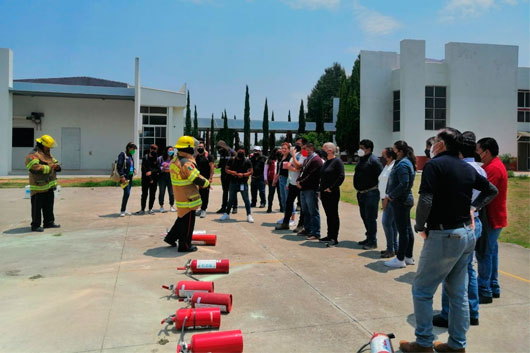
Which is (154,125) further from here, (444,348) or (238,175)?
(444,348)

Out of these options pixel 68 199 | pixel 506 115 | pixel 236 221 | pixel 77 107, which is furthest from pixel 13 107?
pixel 506 115

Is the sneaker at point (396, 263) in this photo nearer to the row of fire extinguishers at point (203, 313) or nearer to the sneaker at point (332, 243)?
the sneaker at point (332, 243)

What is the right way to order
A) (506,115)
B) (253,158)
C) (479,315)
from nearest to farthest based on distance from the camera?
(479,315) → (253,158) → (506,115)

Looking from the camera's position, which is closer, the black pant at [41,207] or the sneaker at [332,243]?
the sneaker at [332,243]

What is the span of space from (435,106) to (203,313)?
3922 centimetres

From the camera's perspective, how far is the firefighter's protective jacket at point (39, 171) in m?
8.29

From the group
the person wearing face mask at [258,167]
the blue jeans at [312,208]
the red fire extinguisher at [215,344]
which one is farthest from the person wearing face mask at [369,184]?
the person wearing face mask at [258,167]

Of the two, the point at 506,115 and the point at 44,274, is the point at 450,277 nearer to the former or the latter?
the point at 44,274

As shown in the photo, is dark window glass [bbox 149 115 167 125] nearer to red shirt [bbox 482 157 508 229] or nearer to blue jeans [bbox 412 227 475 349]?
red shirt [bbox 482 157 508 229]

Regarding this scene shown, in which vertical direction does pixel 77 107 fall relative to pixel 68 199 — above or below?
above

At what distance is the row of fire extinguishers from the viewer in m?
3.35

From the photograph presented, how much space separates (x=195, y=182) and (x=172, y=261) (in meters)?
1.33

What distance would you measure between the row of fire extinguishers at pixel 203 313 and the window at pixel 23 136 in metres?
26.1

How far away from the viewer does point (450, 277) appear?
3520 millimetres
